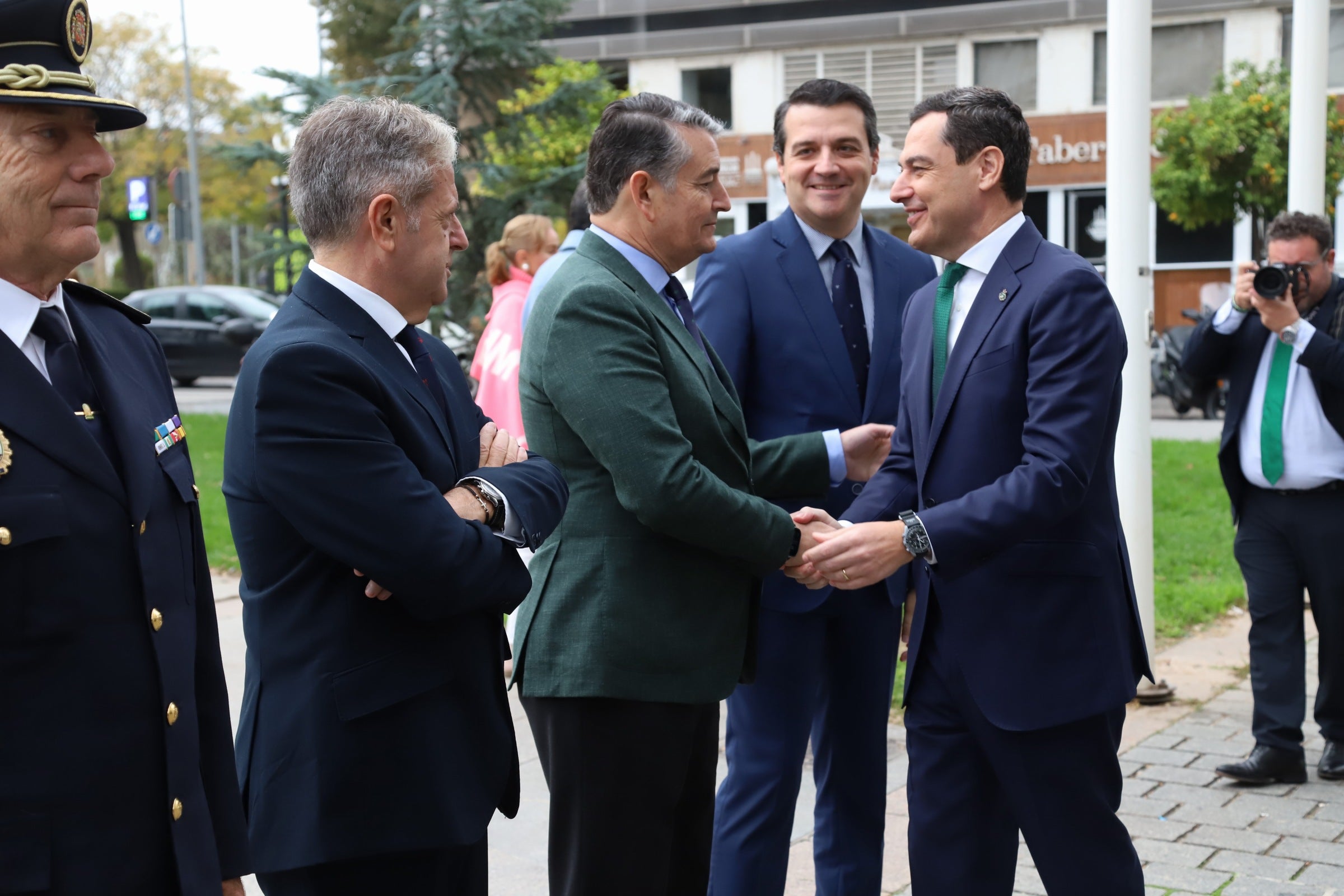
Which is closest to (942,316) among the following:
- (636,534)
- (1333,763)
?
(636,534)

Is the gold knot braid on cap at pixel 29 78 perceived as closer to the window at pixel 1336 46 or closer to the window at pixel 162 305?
the window at pixel 162 305

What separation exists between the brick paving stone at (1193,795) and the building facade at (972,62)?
22.3 metres

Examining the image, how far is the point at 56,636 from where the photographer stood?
6.05ft

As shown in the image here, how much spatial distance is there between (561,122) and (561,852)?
956 cm

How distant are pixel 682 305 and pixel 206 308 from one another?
24.0m

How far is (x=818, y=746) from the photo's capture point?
12.9ft

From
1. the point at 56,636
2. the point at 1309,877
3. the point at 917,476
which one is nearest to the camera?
the point at 56,636

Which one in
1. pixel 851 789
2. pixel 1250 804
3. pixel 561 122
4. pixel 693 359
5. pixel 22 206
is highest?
pixel 561 122

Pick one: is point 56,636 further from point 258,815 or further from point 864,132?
point 864,132

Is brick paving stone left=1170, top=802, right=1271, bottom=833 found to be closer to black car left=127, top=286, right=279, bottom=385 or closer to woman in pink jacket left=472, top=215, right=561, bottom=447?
woman in pink jacket left=472, top=215, right=561, bottom=447

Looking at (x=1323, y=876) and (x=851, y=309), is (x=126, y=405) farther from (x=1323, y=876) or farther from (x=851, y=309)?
(x=1323, y=876)

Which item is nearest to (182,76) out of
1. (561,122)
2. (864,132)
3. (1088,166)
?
(1088,166)

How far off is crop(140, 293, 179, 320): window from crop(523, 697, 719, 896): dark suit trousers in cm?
2457

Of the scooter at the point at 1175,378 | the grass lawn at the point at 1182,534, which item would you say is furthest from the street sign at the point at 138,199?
the scooter at the point at 1175,378
